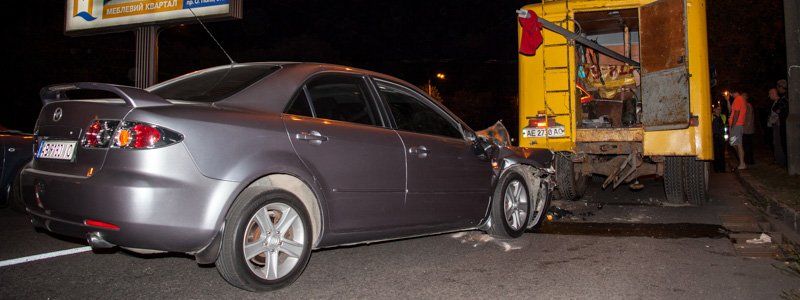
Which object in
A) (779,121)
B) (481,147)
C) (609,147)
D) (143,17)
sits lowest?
(481,147)

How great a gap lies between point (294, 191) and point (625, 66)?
8.15m

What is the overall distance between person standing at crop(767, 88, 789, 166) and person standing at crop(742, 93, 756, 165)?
36 cm

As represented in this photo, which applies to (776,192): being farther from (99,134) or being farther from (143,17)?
(143,17)

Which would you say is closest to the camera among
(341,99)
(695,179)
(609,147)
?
(341,99)

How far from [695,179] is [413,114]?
15.1 ft

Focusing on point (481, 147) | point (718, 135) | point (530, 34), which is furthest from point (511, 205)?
point (718, 135)

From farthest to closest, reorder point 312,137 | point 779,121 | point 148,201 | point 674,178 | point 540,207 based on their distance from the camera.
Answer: point 779,121 → point 674,178 → point 540,207 → point 312,137 → point 148,201

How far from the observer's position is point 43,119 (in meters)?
3.60

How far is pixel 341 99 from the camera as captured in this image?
13.5 ft

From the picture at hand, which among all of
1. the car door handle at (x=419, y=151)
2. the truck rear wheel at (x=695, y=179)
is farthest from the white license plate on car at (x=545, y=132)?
the car door handle at (x=419, y=151)

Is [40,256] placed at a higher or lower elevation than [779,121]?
lower

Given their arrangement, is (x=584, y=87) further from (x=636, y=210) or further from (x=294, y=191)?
(x=294, y=191)

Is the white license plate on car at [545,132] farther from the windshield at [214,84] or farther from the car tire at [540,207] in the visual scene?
the windshield at [214,84]

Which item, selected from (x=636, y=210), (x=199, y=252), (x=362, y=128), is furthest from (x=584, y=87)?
(x=199, y=252)
